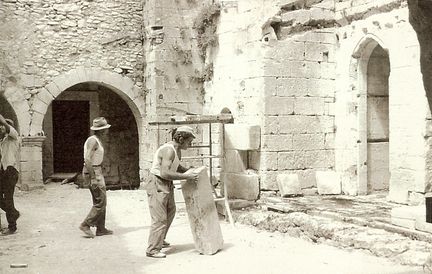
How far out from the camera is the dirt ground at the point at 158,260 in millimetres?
6113

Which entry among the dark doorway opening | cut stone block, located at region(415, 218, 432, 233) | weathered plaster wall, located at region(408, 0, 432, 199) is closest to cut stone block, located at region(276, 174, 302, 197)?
cut stone block, located at region(415, 218, 432, 233)

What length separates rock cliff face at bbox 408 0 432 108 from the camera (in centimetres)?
388

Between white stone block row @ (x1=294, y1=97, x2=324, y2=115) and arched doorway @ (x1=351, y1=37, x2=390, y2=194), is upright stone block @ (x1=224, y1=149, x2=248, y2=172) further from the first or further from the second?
arched doorway @ (x1=351, y1=37, x2=390, y2=194)

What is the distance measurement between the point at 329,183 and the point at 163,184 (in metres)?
4.86

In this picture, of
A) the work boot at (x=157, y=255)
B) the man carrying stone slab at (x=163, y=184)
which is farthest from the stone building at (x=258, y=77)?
the work boot at (x=157, y=255)

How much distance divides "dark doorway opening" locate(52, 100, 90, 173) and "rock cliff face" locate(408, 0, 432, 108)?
1455 cm

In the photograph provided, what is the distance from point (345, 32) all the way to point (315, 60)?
0.79 m

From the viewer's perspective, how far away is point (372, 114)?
10562 mm

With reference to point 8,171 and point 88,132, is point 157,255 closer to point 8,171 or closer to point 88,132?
point 8,171

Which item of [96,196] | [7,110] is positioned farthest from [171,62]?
[96,196]

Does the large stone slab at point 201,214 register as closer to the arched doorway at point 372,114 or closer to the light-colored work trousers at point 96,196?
the light-colored work trousers at point 96,196

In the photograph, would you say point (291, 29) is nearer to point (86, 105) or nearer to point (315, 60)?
point (315, 60)

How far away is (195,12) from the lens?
13.4 meters

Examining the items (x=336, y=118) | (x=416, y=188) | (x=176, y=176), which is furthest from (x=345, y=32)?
(x=176, y=176)
